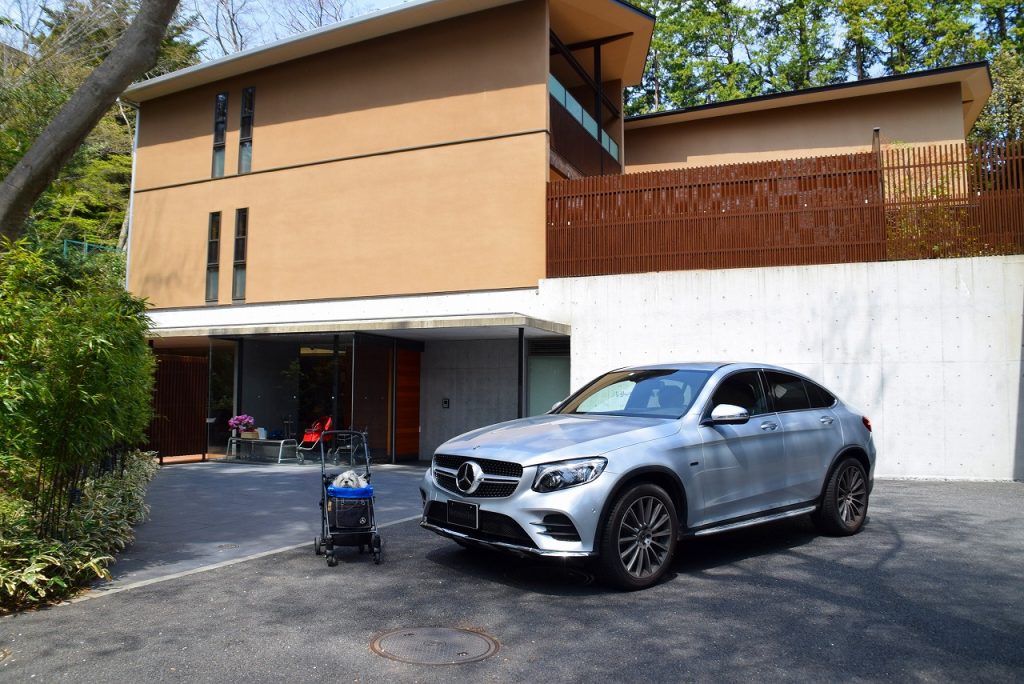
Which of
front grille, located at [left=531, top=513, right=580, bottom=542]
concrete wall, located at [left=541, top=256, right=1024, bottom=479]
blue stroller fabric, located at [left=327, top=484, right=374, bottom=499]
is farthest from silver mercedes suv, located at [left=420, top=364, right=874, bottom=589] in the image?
concrete wall, located at [left=541, top=256, right=1024, bottom=479]

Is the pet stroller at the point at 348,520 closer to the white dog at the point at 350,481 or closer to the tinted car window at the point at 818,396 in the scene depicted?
the white dog at the point at 350,481

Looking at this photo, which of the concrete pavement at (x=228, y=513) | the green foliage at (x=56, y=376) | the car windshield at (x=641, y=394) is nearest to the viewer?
the green foliage at (x=56, y=376)

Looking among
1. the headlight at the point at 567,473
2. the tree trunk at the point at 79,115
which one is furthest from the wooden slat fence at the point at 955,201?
the tree trunk at the point at 79,115

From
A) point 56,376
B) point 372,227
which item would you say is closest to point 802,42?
point 372,227

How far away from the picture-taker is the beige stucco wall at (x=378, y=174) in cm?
1575

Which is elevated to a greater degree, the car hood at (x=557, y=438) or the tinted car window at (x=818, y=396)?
the tinted car window at (x=818, y=396)

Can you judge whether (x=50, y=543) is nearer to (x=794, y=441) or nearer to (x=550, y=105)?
(x=794, y=441)

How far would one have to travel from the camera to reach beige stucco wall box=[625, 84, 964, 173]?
62.6ft

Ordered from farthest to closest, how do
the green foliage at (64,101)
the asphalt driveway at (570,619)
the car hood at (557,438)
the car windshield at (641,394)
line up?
1. the green foliage at (64,101)
2. the car windshield at (641,394)
3. the car hood at (557,438)
4. the asphalt driveway at (570,619)

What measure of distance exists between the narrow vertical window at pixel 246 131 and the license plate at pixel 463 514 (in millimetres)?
15359

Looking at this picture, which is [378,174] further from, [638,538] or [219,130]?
[638,538]

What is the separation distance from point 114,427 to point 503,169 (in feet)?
36.6

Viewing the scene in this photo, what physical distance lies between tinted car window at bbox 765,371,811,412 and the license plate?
3076 millimetres

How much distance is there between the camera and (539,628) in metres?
4.82
